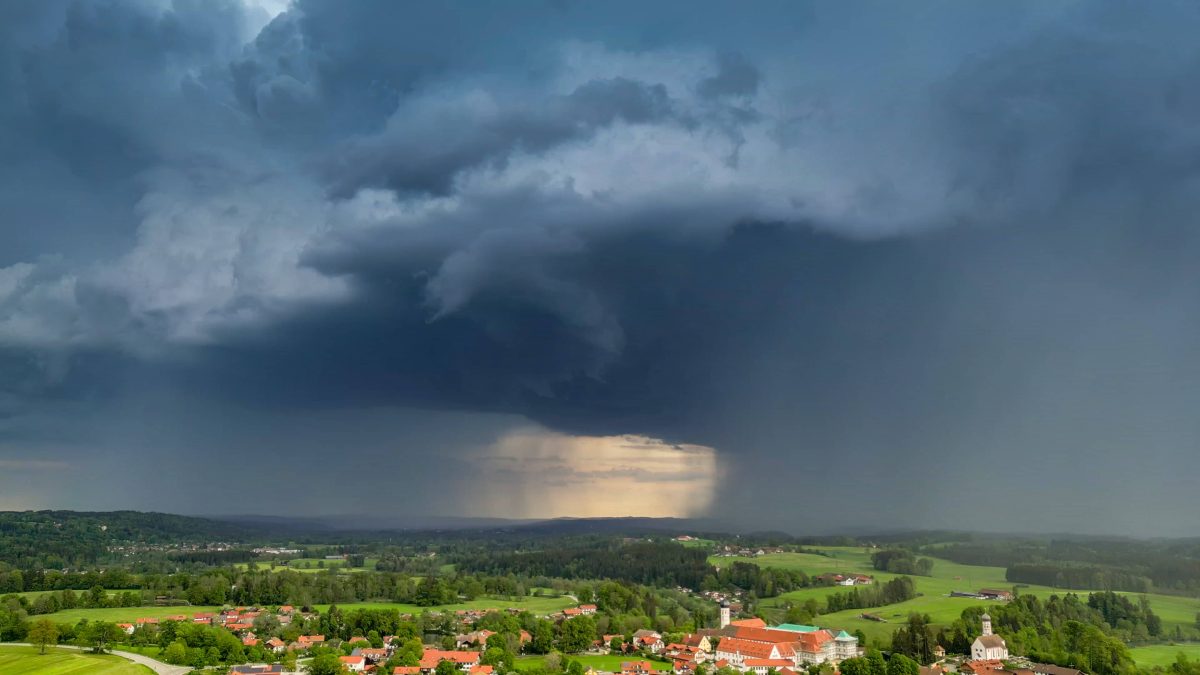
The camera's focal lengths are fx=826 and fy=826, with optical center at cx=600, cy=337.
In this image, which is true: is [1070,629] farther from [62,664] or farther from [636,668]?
[62,664]

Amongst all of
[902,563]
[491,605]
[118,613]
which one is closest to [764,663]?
[491,605]

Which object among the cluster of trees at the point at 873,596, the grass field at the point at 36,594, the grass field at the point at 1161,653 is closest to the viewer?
the grass field at the point at 1161,653

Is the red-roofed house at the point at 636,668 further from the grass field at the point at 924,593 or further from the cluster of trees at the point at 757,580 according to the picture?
the cluster of trees at the point at 757,580

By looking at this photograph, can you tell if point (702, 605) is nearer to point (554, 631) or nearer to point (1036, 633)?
point (554, 631)

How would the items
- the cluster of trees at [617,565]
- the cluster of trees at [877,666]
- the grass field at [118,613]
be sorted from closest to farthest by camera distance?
the cluster of trees at [877,666]
the grass field at [118,613]
the cluster of trees at [617,565]

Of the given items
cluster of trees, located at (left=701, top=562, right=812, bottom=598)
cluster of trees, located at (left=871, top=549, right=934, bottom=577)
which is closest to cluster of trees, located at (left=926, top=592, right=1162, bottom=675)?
cluster of trees, located at (left=701, top=562, right=812, bottom=598)

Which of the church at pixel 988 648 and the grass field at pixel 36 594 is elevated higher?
the grass field at pixel 36 594

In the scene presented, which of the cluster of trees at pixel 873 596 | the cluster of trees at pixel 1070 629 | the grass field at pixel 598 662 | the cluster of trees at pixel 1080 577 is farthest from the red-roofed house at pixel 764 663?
the cluster of trees at pixel 1080 577

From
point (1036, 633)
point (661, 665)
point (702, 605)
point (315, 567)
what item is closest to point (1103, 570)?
point (1036, 633)
